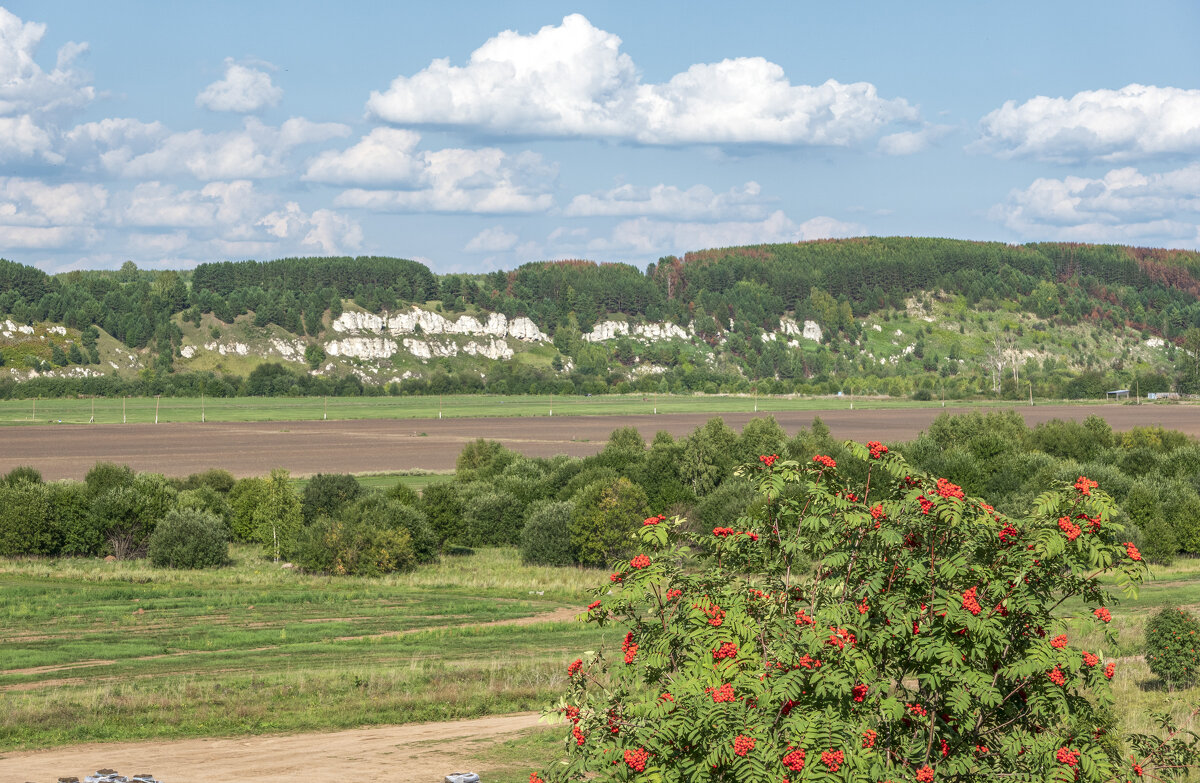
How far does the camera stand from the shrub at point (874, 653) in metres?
10.6

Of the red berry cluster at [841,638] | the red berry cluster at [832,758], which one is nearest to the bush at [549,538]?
the red berry cluster at [841,638]

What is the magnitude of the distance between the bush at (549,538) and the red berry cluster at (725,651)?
48.1 meters

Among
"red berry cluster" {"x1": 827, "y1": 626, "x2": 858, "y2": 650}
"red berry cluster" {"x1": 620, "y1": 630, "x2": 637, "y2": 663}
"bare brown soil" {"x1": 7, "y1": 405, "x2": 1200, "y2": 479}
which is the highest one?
"red berry cluster" {"x1": 827, "y1": 626, "x2": 858, "y2": 650}

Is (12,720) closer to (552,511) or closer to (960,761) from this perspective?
(960,761)

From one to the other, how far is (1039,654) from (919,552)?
153cm

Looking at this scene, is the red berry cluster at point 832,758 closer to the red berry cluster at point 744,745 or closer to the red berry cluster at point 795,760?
the red berry cluster at point 795,760

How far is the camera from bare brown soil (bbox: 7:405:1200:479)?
114 meters

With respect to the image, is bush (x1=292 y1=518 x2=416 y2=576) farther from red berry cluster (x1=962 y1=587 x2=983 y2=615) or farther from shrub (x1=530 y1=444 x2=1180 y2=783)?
red berry cluster (x1=962 y1=587 x2=983 y2=615)

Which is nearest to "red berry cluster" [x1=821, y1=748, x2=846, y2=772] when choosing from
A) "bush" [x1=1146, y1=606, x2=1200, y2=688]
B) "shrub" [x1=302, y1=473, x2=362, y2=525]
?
"bush" [x1=1146, y1=606, x2=1200, y2=688]

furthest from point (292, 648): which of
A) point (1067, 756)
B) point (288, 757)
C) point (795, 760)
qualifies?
point (1067, 756)

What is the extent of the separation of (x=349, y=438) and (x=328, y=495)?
85388 mm

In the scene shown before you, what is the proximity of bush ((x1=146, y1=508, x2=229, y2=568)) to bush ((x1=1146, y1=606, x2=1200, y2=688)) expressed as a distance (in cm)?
4391

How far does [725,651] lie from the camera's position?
38.3 feet

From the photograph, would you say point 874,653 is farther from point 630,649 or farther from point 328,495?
point 328,495
